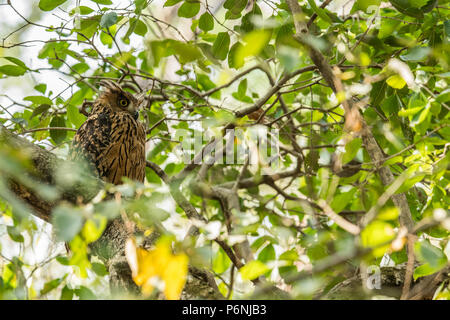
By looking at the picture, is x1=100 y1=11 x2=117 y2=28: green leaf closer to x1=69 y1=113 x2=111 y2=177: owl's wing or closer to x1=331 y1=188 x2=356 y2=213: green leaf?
x1=69 y1=113 x2=111 y2=177: owl's wing

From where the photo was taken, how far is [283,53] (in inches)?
45.3

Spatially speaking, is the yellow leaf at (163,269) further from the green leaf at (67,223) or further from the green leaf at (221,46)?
the green leaf at (221,46)

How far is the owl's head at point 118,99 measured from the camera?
2887mm

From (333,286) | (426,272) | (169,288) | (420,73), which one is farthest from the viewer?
(420,73)

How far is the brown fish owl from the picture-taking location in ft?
8.57

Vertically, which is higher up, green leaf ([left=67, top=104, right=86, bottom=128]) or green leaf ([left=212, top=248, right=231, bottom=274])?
green leaf ([left=67, top=104, right=86, bottom=128])

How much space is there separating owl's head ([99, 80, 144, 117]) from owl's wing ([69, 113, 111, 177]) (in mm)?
241

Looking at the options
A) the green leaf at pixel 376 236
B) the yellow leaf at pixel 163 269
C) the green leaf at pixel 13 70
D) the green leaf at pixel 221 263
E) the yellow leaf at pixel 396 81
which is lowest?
the yellow leaf at pixel 163 269

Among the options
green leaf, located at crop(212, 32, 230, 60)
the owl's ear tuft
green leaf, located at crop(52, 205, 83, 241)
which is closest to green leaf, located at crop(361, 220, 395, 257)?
green leaf, located at crop(52, 205, 83, 241)

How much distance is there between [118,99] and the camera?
2.99 meters

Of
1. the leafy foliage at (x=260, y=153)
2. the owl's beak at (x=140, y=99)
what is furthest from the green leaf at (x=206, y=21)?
the owl's beak at (x=140, y=99)
